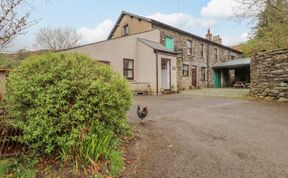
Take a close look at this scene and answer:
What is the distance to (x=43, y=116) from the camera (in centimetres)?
322

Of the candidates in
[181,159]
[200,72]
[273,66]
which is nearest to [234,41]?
[200,72]

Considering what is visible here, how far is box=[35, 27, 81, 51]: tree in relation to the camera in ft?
106

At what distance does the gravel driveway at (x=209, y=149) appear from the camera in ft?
10.6

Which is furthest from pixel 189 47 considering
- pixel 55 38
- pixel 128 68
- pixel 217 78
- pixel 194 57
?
pixel 55 38

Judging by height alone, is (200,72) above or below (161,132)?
above

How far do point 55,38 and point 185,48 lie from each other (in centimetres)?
2079

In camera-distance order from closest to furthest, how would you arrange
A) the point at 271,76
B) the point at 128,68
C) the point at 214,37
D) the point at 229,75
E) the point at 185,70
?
1. the point at 271,76
2. the point at 128,68
3. the point at 185,70
4. the point at 229,75
5. the point at 214,37

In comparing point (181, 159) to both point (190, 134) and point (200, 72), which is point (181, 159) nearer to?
point (190, 134)

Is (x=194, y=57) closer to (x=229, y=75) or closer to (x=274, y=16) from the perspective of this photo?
(x=229, y=75)

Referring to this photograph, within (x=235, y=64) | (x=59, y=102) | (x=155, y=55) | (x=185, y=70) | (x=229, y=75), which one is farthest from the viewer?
(x=229, y=75)

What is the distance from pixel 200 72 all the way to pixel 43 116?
2290cm

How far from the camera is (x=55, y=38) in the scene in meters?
32.8

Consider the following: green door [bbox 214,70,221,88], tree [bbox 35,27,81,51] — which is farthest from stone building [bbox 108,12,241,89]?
tree [bbox 35,27,81,51]

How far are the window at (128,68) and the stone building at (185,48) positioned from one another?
4.50 metres
